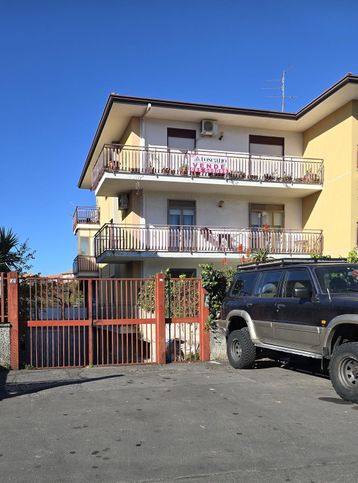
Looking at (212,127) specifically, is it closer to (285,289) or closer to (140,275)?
(140,275)

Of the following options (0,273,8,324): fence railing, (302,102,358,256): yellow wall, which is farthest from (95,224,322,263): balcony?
(0,273,8,324): fence railing

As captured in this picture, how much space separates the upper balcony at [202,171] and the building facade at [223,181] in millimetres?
44

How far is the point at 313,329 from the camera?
741 centimetres

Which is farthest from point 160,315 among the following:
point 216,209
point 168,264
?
point 216,209

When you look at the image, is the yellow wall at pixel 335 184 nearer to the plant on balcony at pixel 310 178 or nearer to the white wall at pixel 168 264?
the plant on balcony at pixel 310 178

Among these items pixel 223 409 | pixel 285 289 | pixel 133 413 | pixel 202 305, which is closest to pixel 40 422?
pixel 133 413

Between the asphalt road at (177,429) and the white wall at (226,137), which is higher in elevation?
the white wall at (226,137)

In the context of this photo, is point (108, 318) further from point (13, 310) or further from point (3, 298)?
point (3, 298)

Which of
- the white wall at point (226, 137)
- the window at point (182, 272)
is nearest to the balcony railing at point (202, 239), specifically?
the window at point (182, 272)

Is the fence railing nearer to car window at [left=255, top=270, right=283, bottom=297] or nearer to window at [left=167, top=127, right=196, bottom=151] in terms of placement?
car window at [left=255, top=270, right=283, bottom=297]

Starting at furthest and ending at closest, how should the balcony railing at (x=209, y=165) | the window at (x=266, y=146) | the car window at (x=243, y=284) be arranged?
the window at (x=266, y=146) → the balcony railing at (x=209, y=165) → the car window at (x=243, y=284)

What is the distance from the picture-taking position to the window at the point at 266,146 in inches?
877

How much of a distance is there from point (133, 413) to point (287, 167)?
17.3m

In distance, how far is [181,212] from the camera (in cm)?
2130
